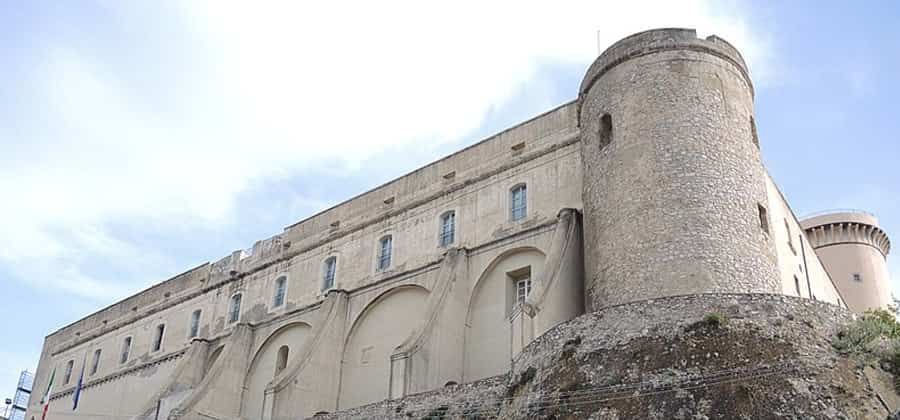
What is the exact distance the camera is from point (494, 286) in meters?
27.0

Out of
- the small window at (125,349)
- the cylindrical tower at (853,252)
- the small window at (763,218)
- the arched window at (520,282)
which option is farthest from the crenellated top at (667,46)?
the small window at (125,349)

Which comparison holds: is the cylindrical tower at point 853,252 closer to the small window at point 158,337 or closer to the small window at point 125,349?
the small window at point 158,337

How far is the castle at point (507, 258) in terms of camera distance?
2180 cm

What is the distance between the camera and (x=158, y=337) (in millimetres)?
41156

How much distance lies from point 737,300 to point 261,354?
21.5 m

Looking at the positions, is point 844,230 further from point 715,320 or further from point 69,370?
point 69,370

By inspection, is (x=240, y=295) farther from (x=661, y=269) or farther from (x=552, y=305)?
(x=661, y=269)

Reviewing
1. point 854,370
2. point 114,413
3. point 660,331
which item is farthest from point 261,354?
point 854,370

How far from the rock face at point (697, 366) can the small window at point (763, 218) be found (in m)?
5.21

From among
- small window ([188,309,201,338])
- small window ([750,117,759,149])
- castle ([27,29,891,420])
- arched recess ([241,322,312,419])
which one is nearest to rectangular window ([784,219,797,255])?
castle ([27,29,891,420])

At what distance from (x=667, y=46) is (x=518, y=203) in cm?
692

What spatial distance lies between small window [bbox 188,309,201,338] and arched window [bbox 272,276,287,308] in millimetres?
5384

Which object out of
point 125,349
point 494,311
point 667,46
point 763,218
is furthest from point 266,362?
point 763,218

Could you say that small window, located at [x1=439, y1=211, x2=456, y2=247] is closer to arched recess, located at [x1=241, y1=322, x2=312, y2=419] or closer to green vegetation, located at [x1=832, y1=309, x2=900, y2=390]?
arched recess, located at [x1=241, y1=322, x2=312, y2=419]
